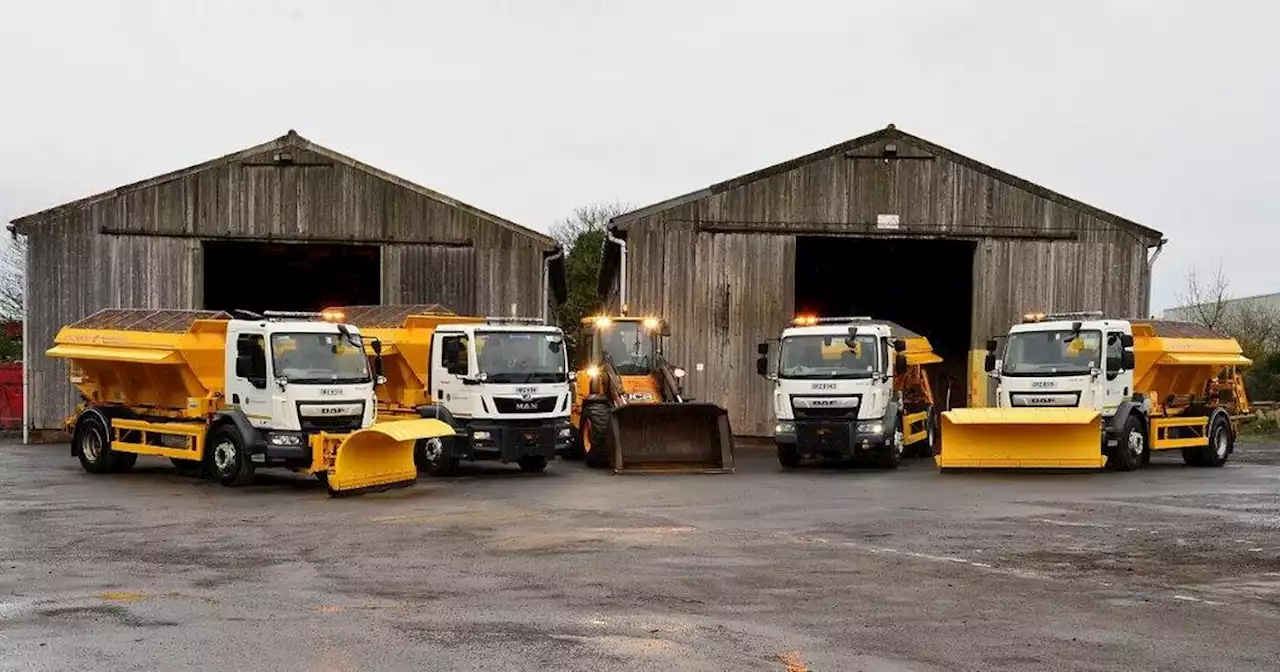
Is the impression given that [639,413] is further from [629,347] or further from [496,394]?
[496,394]

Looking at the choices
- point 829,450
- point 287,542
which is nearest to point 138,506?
point 287,542

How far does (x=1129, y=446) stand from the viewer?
67.7 ft

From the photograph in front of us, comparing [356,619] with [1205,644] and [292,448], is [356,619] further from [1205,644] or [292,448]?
[292,448]

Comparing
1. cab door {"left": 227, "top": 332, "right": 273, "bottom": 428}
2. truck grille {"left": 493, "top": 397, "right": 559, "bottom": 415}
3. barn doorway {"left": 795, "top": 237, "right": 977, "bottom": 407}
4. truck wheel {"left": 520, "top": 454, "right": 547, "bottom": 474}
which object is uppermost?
barn doorway {"left": 795, "top": 237, "right": 977, "bottom": 407}

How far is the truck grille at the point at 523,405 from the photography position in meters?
19.7

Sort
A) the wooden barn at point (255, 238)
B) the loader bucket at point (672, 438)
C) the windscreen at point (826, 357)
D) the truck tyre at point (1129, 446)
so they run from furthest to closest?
the wooden barn at point (255, 238)
the windscreen at point (826, 357)
the loader bucket at point (672, 438)
the truck tyre at point (1129, 446)

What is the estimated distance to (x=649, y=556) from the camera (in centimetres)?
1127

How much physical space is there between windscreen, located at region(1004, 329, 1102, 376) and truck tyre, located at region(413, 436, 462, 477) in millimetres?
9305

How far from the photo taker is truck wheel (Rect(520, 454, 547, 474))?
20688 millimetres

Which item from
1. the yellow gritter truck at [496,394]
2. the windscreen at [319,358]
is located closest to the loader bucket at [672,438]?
the yellow gritter truck at [496,394]

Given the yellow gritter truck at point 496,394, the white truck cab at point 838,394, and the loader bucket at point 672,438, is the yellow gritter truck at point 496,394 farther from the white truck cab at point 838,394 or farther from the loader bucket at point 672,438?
the white truck cab at point 838,394

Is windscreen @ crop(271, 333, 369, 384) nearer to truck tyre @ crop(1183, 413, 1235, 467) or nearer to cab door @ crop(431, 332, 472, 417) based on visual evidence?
cab door @ crop(431, 332, 472, 417)

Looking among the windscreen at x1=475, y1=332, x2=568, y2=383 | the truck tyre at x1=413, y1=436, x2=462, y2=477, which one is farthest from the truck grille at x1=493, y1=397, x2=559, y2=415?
the truck tyre at x1=413, y1=436, x2=462, y2=477

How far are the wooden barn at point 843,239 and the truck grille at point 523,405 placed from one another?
26.0 ft
